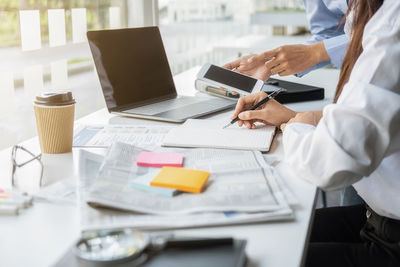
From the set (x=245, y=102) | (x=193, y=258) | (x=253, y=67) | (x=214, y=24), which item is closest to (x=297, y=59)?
(x=253, y=67)

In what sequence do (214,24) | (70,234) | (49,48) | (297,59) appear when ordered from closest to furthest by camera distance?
(70,234)
(297,59)
(49,48)
(214,24)

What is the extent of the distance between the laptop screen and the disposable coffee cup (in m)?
0.33

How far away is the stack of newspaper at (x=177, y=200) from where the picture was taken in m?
0.73

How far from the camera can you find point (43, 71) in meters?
1.79

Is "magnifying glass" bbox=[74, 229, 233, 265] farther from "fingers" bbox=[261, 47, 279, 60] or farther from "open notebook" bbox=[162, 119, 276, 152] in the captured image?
"fingers" bbox=[261, 47, 279, 60]

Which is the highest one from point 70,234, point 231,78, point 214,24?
point 214,24

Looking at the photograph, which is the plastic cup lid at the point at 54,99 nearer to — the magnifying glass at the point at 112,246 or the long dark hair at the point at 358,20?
the magnifying glass at the point at 112,246

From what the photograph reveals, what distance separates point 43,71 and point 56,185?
100cm

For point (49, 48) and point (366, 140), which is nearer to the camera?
point (366, 140)

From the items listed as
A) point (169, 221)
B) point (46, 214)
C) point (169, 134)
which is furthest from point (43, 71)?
point (169, 221)

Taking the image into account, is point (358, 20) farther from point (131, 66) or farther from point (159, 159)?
point (131, 66)

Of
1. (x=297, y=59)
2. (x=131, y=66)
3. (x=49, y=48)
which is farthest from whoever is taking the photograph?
(x=49, y=48)

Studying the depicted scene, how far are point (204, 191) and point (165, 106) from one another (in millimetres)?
727

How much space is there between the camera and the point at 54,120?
3.53ft
